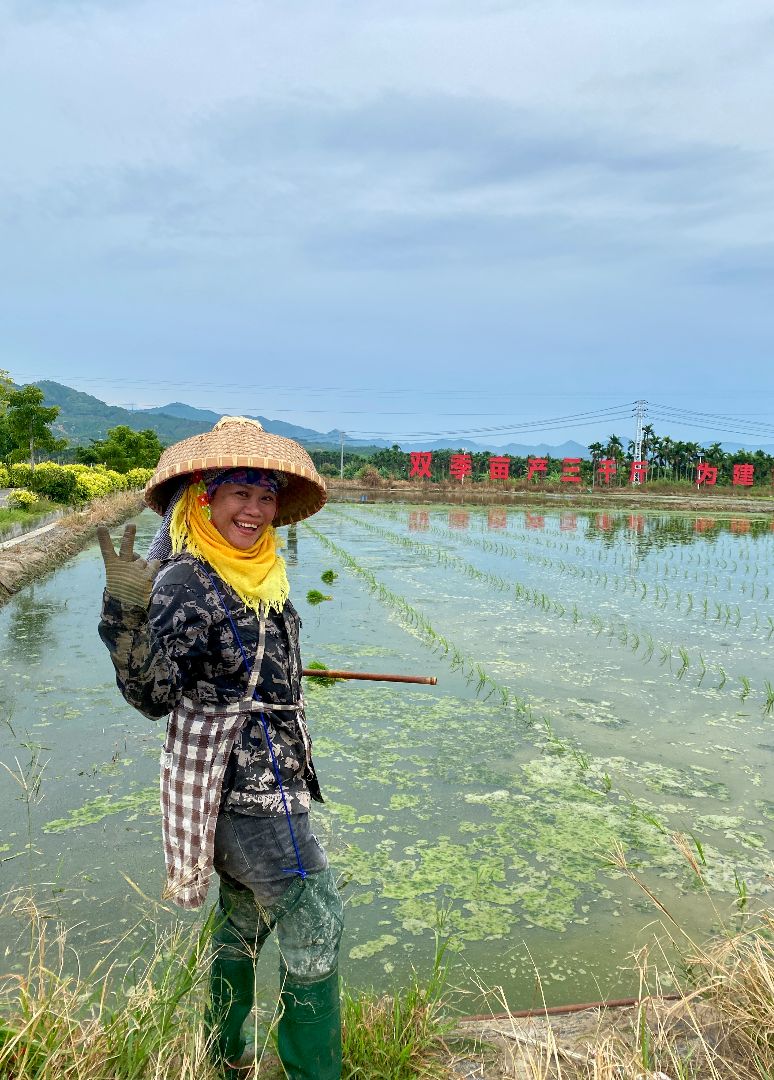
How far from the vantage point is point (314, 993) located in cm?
141

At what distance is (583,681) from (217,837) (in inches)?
154

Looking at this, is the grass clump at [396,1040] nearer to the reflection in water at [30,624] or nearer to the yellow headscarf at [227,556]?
the yellow headscarf at [227,556]

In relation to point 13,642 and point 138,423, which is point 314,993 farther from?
→ point 138,423

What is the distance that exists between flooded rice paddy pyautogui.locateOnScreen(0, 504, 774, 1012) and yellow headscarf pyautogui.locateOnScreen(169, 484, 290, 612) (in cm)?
59

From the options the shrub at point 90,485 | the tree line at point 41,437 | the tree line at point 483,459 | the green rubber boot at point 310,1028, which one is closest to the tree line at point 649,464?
the tree line at point 483,459

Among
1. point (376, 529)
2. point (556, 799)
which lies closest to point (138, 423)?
point (376, 529)

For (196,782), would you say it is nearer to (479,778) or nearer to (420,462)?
(479,778)

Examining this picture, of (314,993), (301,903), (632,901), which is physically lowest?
(632,901)

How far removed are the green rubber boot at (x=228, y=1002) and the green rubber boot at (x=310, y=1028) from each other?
7.0 inches

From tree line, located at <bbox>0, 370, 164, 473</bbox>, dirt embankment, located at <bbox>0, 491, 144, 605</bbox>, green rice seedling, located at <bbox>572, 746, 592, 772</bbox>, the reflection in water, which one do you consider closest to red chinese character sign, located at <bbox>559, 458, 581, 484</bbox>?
tree line, located at <bbox>0, 370, 164, 473</bbox>

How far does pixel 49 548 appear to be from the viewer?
9.62 meters

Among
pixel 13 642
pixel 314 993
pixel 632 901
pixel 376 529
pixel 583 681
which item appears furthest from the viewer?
pixel 376 529

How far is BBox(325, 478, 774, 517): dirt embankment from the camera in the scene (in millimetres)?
25641

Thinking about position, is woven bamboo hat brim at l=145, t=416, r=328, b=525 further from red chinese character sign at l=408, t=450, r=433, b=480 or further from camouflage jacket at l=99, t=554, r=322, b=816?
red chinese character sign at l=408, t=450, r=433, b=480
